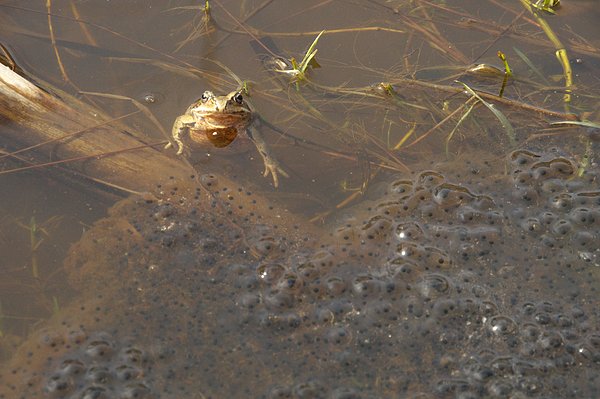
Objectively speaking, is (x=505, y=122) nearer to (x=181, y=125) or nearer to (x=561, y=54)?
(x=561, y=54)

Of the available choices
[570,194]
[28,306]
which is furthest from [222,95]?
[570,194]

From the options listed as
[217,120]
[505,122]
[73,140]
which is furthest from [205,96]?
[505,122]

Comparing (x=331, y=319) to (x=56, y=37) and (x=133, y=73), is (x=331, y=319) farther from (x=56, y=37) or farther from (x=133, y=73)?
(x=56, y=37)

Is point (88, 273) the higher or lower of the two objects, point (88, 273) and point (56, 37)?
the lower

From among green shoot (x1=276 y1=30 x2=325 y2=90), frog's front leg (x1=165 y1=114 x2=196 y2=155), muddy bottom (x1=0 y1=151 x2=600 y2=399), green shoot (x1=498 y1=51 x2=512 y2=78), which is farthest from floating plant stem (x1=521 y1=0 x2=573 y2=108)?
frog's front leg (x1=165 y1=114 x2=196 y2=155)

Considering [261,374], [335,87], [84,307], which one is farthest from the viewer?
[335,87]

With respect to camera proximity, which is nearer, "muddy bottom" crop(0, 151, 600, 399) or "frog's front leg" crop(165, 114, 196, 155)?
"muddy bottom" crop(0, 151, 600, 399)

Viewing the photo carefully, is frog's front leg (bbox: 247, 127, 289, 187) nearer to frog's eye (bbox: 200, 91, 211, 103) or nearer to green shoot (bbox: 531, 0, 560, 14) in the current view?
frog's eye (bbox: 200, 91, 211, 103)
